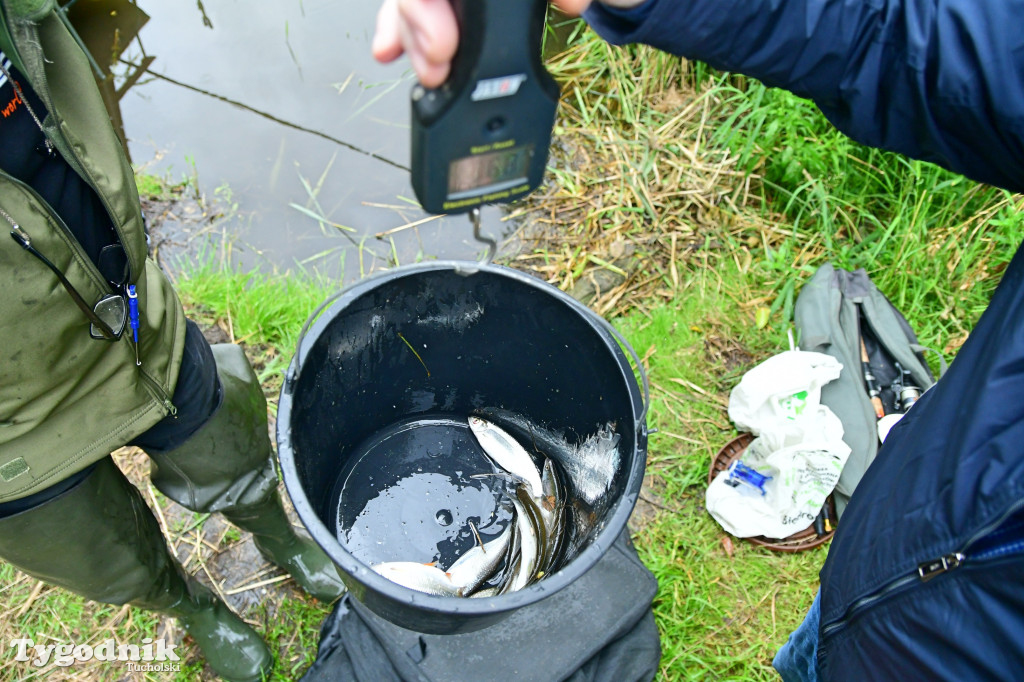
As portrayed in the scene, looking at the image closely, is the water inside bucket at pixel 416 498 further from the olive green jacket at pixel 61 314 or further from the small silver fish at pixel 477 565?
the olive green jacket at pixel 61 314

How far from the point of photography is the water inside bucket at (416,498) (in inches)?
74.0

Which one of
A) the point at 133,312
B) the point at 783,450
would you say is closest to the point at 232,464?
the point at 133,312

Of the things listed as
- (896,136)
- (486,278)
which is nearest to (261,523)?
(486,278)

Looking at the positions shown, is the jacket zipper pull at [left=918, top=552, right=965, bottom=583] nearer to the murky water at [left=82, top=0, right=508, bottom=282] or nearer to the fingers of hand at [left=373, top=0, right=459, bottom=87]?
the fingers of hand at [left=373, top=0, right=459, bottom=87]

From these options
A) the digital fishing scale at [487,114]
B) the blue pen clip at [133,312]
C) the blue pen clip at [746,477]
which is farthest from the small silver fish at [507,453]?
the digital fishing scale at [487,114]

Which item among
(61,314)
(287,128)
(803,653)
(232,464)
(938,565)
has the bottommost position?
(803,653)

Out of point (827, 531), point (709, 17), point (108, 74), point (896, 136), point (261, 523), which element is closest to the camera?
point (709, 17)

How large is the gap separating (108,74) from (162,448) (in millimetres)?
2566

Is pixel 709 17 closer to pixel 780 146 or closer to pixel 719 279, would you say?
pixel 719 279

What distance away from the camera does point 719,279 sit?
9.12 ft

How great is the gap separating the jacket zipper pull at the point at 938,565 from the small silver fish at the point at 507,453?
1.13 metres

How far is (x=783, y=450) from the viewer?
7.06 feet

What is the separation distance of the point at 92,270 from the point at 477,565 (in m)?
1.15

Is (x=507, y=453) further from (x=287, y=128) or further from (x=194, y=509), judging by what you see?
(x=287, y=128)
